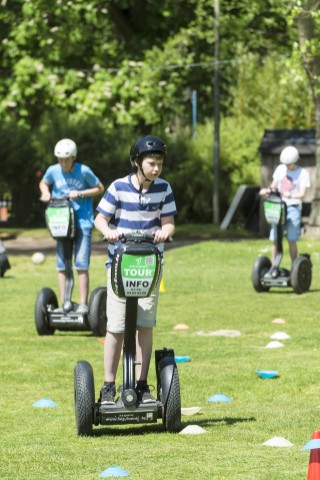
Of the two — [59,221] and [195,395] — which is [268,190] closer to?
[59,221]

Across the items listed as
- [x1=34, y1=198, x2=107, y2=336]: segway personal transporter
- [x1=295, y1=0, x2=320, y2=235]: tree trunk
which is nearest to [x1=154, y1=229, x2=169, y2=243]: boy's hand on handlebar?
[x1=34, y1=198, x2=107, y2=336]: segway personal transporter

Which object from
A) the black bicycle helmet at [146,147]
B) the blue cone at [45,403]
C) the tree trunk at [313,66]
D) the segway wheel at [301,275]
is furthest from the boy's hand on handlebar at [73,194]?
the tree trunk at [313,66]

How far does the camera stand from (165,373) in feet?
25.9

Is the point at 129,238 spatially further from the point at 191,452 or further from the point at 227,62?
the point at 227,62

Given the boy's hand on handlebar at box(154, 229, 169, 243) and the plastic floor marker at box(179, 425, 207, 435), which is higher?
the boy's hand on handlebar at box(154, 229, 169, 243)

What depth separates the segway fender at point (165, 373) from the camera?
25.6ft

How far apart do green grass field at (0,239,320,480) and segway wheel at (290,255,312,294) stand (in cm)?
13

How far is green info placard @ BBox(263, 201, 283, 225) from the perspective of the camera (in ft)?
55.3

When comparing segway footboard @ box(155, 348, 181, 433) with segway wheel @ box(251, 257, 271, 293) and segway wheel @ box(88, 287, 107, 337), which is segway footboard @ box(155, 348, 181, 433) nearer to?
segway wheel @ box(88, 287, 107, 337)

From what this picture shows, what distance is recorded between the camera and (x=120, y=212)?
8133 millimetres

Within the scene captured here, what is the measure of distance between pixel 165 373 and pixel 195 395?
1425 millimetres

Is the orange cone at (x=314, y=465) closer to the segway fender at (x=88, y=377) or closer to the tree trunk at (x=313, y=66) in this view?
the segway fender at (x=88, y=377)

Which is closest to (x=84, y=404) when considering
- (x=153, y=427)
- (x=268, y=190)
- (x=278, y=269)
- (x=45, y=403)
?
(x=153, y=427)

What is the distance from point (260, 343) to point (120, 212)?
14.0ft
